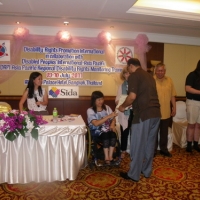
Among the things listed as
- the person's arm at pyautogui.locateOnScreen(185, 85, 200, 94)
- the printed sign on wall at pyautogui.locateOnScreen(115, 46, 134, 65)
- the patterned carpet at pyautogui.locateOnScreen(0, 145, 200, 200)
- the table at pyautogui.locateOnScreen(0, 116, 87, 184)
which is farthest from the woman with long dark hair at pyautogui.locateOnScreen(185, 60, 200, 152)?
the table at pyautogui.locateOnScreen(0, 116, 87, 184)

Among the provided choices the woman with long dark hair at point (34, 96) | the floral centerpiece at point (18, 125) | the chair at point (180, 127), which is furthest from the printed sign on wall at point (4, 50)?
the chair at point (180, 127)

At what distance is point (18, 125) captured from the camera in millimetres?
2492

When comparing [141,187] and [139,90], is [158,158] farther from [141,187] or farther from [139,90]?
[139,90]

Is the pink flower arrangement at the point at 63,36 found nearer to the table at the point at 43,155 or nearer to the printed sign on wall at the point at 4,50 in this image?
the printed sign on wall at the point at 4,50

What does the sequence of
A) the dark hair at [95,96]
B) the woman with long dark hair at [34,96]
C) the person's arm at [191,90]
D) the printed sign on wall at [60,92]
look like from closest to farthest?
1. the dark hair at [95,96]
2. the woman with long dark hair at [34,96]
3. the person's arm at [191,90]
4. the printed sign on wall at [60,92]

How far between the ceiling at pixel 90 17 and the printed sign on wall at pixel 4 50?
368 millimetres

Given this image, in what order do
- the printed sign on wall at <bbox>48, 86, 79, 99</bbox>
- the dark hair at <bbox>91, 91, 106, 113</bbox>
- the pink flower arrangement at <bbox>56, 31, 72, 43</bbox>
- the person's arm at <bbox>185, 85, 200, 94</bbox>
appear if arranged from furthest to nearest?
1. the printed sign on wall at <bbox>48, 86, 79, 99</bbox>
2. the pink flower arrangement at <bbox>56, 31, 72, 43</bbox>
3. the person's arm at <bbox>185, 85, 200, 94</bbox>
4. the dark hair at <bbox>91, 91, 106, 113</bbox>

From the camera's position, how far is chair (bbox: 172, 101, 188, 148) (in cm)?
420

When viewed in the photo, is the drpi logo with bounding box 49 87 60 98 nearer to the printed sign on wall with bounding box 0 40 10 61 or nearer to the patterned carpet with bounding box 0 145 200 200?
the printed sign on wall with bounding box 0 40 10 61

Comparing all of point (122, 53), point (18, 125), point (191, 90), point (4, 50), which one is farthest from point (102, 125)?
point (4, 50)

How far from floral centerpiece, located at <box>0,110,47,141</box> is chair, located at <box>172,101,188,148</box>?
9.30ft

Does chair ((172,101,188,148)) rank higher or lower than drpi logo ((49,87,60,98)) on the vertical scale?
lower

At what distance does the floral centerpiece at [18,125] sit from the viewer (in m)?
2.49

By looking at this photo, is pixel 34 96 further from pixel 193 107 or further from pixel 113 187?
pixel 193 107
